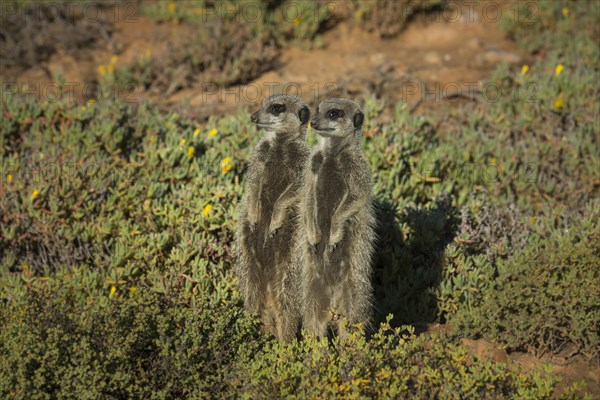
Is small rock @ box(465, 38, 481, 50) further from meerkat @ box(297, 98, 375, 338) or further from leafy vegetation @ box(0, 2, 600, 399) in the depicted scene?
meerkat @ box(297, 98, 375, 338)

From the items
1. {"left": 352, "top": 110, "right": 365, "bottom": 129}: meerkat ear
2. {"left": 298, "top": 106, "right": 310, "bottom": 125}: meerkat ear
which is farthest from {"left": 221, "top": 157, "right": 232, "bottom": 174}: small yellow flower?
{"left": 352, "top": 110, "right": 365, "bottom": 129}: meerkat ear

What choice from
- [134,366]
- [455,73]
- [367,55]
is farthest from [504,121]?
[134,366]

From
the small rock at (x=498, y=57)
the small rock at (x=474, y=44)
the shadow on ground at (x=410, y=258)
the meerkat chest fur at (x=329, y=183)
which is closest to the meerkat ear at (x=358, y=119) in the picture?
the meerkat chest fur at (x=329, y=183)

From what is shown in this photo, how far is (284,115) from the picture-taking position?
532 cm

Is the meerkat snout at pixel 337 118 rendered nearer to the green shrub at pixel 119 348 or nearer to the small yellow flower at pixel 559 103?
the green shrub at pixel 119 348

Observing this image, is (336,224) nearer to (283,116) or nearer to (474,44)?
(283,116)

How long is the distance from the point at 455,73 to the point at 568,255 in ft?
14.4

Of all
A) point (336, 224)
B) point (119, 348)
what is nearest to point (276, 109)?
point (336, 224)

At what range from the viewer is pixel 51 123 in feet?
24.8

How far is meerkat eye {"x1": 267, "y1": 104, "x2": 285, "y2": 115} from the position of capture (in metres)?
5.30

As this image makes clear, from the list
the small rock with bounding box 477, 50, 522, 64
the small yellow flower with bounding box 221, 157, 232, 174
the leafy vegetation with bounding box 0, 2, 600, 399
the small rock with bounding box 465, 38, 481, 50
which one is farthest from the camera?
the small rock with bounding box 465, 38, 481, 50

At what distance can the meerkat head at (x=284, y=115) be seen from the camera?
209 inches

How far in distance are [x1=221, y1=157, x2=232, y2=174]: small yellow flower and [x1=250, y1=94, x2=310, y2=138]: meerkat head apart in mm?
1488

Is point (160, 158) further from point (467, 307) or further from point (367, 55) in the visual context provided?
point (367, 55)
